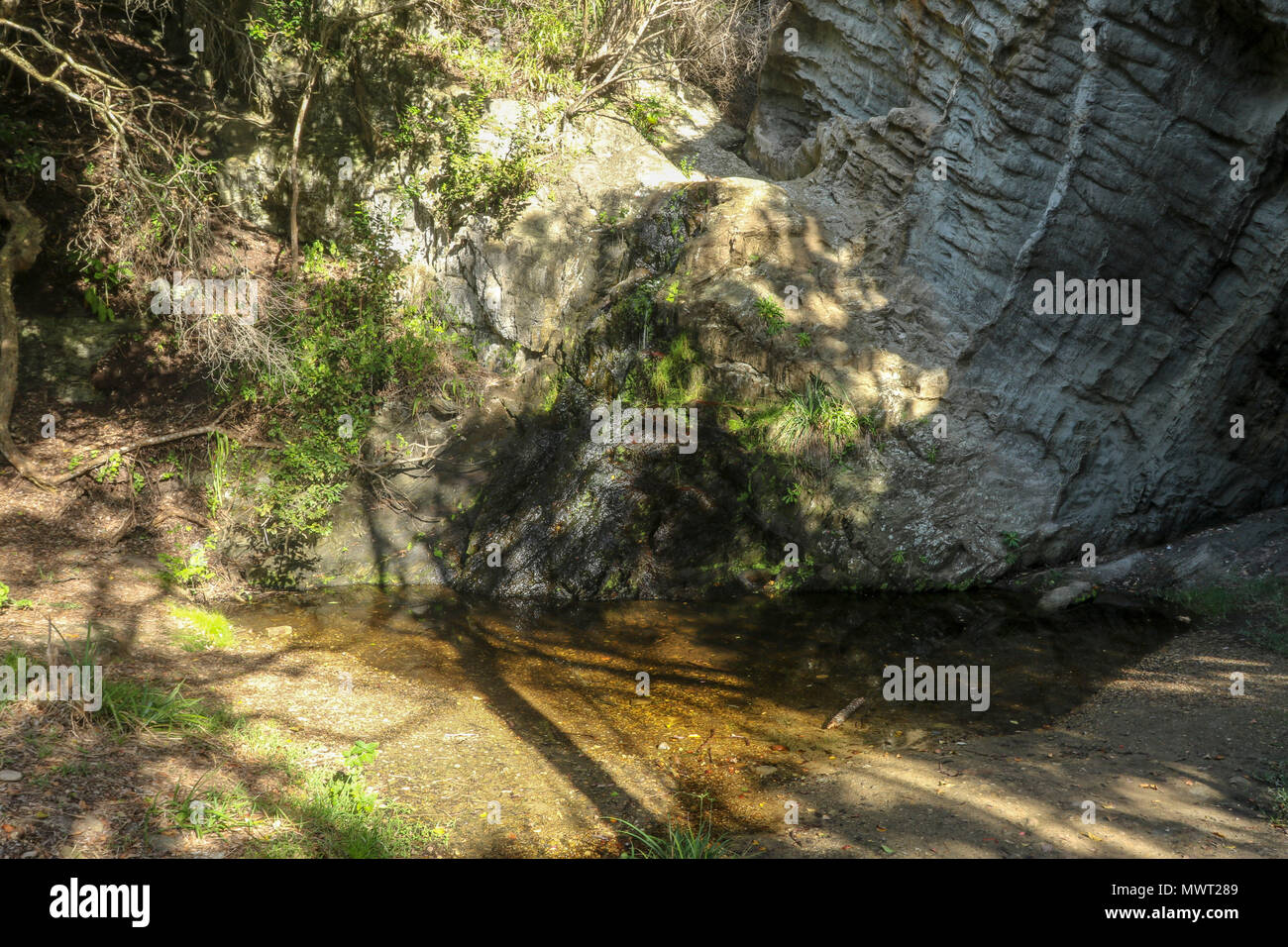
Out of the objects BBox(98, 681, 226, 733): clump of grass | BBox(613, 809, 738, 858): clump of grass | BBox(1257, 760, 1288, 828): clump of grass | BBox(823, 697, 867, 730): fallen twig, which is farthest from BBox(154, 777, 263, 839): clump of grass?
BBox(1257, 760, 1288, 828): clump of grass

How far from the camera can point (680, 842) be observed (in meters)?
4.47

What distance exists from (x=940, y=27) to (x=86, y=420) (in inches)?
439

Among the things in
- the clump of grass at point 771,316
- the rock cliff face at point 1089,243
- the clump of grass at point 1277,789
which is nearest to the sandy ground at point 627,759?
the clump of grass at point 1277,789

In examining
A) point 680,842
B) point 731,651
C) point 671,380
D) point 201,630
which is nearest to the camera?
point 680,842

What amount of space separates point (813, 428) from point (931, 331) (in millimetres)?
1956

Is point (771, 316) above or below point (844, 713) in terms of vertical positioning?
above

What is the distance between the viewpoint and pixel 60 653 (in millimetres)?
5711

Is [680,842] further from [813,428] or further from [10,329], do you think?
[10,329]

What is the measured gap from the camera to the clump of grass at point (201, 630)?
695 centimetres

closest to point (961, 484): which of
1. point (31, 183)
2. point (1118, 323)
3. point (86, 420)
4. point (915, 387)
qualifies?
point (915, 387)

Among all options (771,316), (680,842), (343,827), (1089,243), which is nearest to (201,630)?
(343,827)

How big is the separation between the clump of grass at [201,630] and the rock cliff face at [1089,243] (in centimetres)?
731

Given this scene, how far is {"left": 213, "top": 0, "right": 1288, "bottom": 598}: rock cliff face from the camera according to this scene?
8.08 metres

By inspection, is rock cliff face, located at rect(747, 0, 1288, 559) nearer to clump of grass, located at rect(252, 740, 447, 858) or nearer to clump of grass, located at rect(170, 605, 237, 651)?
clump of grass, located at rect(252, 740, 447, 858)
